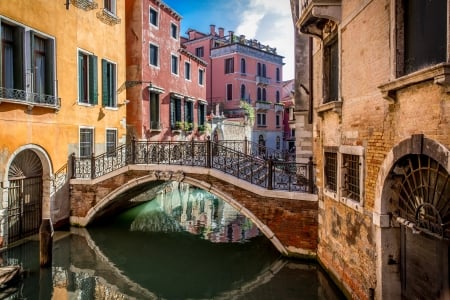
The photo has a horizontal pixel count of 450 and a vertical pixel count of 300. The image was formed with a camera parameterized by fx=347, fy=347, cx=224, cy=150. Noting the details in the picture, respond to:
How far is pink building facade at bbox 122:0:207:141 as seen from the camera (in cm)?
1415

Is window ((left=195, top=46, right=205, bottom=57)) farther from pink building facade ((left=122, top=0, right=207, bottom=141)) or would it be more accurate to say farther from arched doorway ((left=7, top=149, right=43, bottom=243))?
arched doorway ((left=7, top=149, right=43, bottom=243))

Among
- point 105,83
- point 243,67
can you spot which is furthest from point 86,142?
point 243,67

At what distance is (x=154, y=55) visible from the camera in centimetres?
1521

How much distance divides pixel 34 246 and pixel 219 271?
4.87 metres

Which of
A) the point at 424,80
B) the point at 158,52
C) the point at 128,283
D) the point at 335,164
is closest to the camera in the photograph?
the point at 424,80

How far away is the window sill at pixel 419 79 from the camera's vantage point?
10.5ft

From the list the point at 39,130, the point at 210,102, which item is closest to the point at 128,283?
the point at 39,130

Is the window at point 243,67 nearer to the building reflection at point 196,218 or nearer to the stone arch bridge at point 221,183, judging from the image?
the building reflection at point 196,218

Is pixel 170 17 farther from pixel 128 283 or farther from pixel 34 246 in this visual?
pixel 128 283

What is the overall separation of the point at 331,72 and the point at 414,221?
378 centimetres

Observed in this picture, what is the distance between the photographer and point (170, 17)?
1669cm

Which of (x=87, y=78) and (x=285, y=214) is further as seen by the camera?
(x=87, y=78)

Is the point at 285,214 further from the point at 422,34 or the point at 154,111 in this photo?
the point at 154,111

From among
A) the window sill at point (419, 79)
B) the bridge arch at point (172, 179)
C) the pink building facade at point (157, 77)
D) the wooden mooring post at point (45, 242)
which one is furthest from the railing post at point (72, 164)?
the window sill at point (419, 79)
